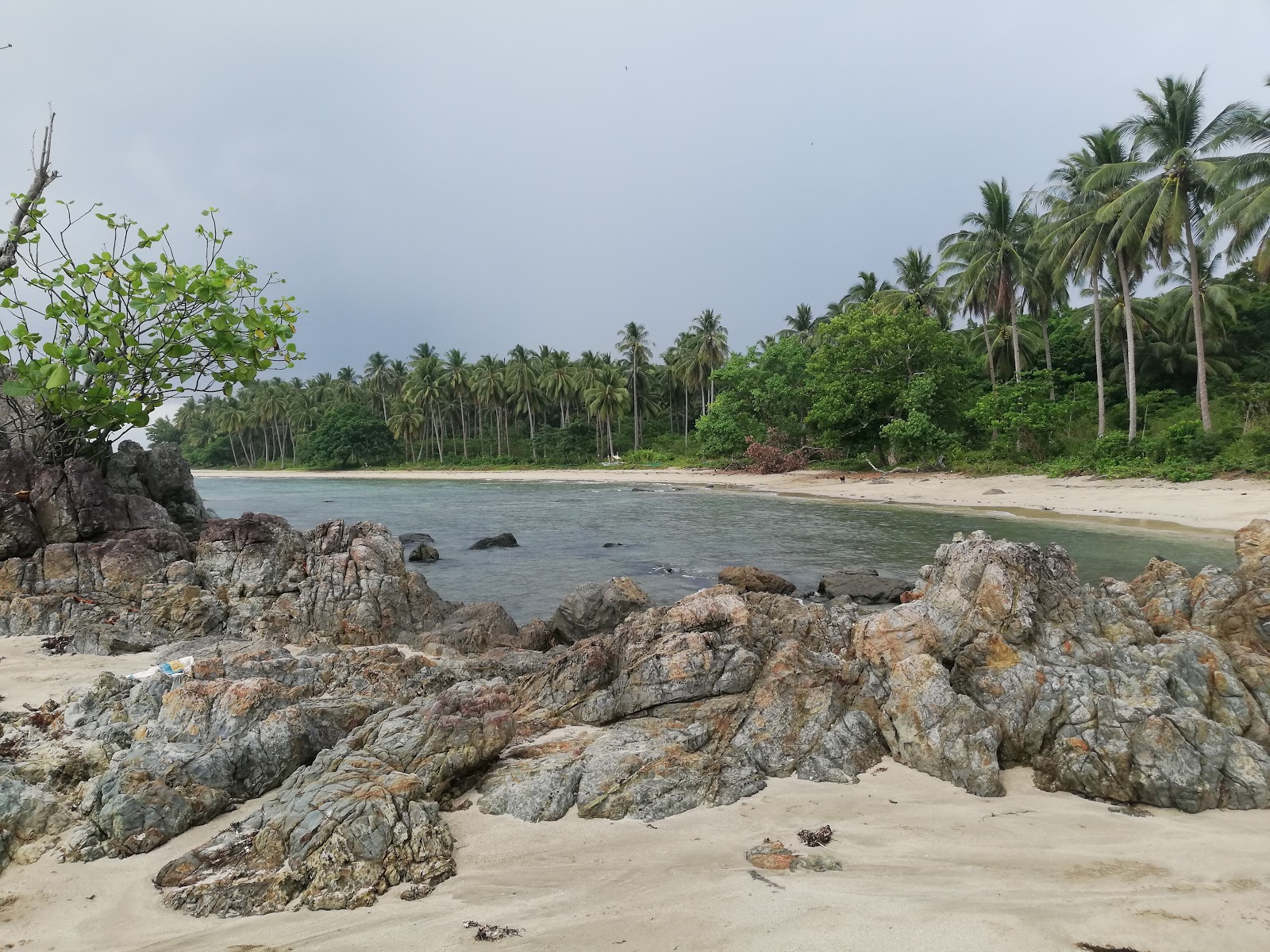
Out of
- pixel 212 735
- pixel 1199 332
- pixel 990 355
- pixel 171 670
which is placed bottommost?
pixel 212 735

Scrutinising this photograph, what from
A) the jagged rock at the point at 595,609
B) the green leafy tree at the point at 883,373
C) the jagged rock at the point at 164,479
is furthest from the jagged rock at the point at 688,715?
the green leafy tree at the point at 883,373

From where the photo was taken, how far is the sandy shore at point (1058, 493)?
69.6 feet

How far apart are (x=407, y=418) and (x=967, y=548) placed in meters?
79.0

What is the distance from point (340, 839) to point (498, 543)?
723 inches

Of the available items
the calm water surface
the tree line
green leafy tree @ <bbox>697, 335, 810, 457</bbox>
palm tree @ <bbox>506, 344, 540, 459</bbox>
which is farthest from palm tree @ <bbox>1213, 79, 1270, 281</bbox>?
palm tree @ <bbox>506, 344, 540, 459</bbox>

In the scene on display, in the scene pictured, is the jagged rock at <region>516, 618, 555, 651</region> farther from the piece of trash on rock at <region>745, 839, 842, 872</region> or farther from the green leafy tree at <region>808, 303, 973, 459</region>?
the green leafy tree at <region>808, 303, 973, 459</region>

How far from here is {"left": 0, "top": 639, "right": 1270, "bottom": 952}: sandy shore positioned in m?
3.45

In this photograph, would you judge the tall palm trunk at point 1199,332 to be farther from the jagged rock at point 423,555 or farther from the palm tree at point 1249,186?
the jagged rock at point 423,555

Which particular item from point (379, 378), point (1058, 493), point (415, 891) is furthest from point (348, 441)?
point (415, 891)

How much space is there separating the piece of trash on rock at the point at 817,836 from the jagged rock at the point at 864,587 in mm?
9074

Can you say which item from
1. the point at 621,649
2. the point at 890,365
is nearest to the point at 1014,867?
the point at 621,649

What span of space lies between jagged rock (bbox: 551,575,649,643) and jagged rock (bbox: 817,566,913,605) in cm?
482

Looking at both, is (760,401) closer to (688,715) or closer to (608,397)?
(608,397)

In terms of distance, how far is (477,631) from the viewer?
32.7 ft
